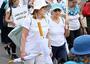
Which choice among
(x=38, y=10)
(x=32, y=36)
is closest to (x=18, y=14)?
(x=32, y=36)

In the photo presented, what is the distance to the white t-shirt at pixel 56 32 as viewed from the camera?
8133mm

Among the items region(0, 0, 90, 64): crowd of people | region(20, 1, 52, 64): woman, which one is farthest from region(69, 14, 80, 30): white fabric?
region(20, 1, 52, 64): woman

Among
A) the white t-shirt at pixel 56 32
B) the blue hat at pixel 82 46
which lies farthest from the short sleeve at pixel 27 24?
Answer: the blue hat at pixel 82 46

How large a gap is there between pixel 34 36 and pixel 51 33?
1.46 m

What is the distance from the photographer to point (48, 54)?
693 cm

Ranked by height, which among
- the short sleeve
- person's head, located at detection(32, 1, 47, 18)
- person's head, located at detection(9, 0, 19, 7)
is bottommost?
the short sleeve

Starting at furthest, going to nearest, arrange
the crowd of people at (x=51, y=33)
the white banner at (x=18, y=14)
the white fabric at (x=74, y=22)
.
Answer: the white fabric at (x=74, y=22), the white banner at (x=18, y=14), the crowd of people at (x=51, y=33)

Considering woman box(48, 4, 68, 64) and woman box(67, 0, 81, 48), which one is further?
woman box(67, 0, 81, 48)

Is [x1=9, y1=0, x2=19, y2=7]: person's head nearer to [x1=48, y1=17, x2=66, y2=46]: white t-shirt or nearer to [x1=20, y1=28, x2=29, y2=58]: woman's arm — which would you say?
[x1=48, y1=17, x2=66, y2=46]: white t-shirt

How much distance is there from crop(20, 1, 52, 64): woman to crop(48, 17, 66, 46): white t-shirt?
1.31 m

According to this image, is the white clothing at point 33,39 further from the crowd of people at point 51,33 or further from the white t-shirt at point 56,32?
the white t-shirt at point 56,32

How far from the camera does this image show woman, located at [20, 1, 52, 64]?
6618 millimetres

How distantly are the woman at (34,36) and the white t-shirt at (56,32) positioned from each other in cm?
131

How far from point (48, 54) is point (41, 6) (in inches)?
34.7
